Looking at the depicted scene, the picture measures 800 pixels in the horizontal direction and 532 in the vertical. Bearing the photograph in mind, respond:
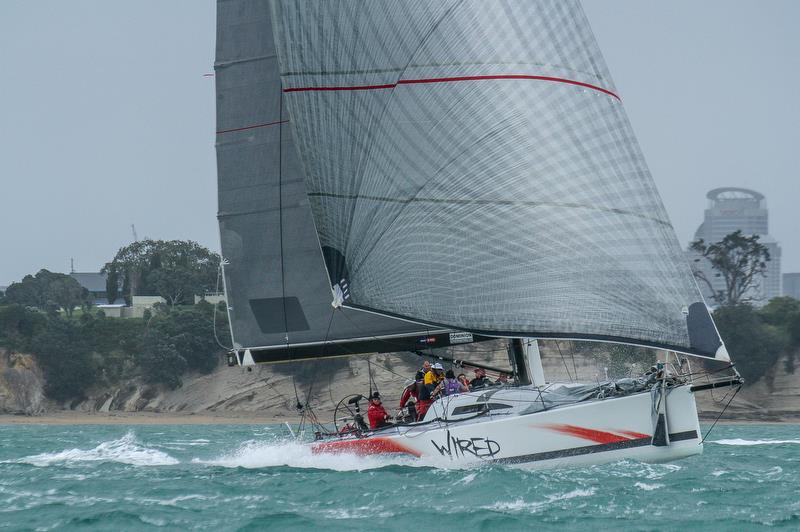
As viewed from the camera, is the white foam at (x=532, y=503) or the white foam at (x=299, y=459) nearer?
the white foam at (x=532, y=503)

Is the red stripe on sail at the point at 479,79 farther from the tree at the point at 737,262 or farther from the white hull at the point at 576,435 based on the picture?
the tree at the point at 737,262

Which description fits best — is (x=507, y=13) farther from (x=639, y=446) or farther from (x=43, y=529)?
(x=43, y=529)

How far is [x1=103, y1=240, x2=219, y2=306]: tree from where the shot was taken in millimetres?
73375

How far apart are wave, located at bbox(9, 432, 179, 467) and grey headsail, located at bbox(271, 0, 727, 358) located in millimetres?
6473

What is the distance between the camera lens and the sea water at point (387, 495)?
45.4 ft

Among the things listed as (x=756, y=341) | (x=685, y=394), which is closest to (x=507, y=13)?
(x=685, y=394)

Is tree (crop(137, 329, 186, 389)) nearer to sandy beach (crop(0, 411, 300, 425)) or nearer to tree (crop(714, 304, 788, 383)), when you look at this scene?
sandy beach (crop(0, 411, 300, 425))

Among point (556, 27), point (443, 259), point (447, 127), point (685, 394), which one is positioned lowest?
point (685, 394)

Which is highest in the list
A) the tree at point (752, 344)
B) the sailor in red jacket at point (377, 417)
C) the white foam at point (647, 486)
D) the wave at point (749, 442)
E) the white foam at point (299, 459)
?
the tree at point (752, 344)

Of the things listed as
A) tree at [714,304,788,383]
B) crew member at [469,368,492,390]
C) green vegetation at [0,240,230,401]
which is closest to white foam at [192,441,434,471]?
crew member at [469,368,492,390]

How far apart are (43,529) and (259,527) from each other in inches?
102

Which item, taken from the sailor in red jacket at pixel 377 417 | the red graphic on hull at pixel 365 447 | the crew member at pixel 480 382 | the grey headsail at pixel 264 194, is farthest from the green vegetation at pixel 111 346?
the crew member at pixel 480 382

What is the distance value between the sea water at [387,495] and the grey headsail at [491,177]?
2.08 metres

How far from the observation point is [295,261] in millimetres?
22203
